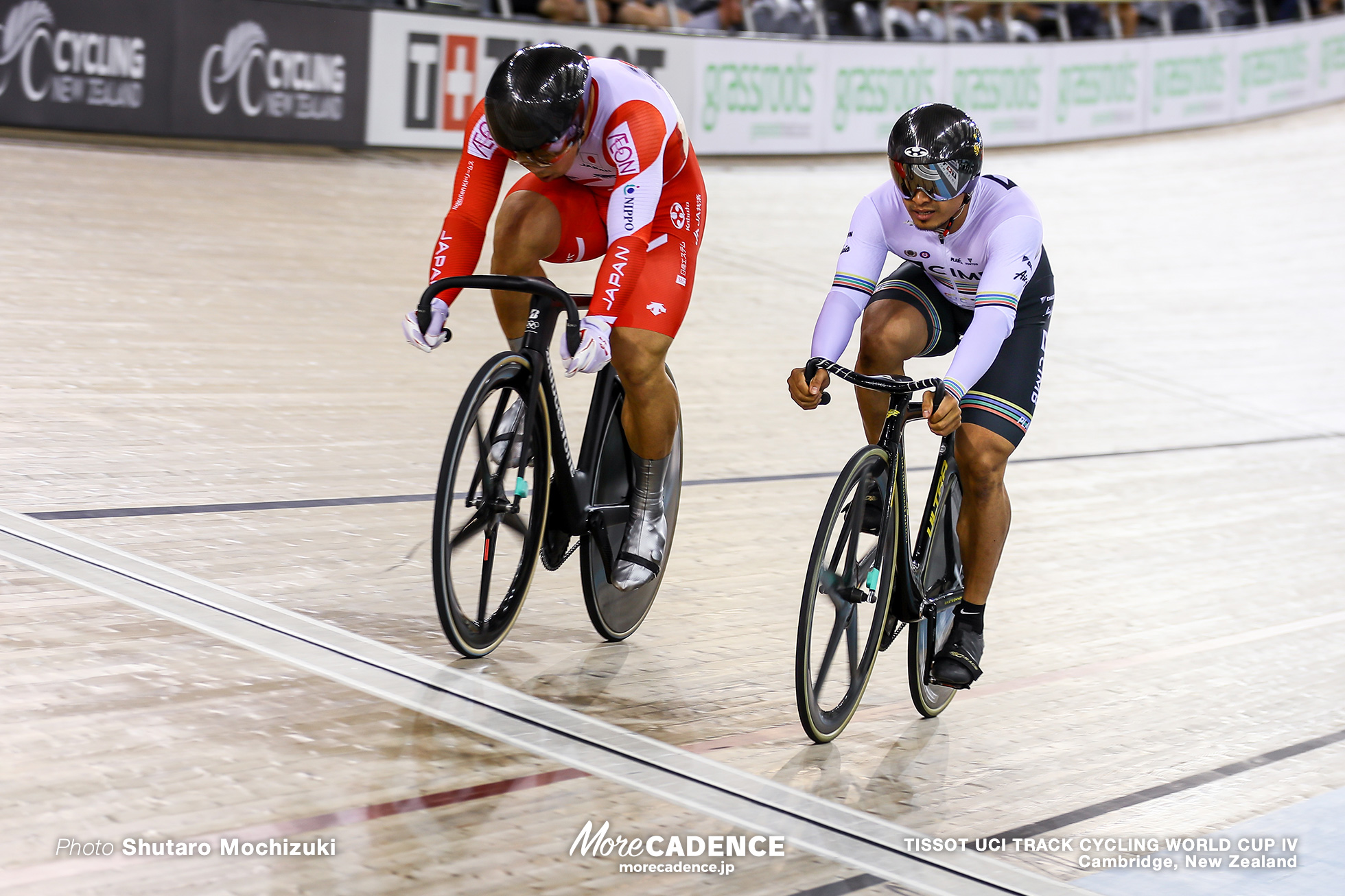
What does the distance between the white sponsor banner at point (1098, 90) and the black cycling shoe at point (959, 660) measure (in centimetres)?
1350

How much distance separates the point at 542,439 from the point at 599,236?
63 centimetres

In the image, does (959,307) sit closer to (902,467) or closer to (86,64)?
(902,467)

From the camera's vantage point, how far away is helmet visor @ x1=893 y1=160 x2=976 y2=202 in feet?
9.16

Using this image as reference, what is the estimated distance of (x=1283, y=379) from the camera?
7770mm

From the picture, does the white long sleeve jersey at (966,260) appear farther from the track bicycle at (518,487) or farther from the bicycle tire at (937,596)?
the track bicycle at (518,487)

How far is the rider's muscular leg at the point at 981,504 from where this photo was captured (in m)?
3.02

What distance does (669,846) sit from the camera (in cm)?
233

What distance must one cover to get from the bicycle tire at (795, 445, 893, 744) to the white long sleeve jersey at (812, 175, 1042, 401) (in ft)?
0.89

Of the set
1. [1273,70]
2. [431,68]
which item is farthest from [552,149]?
[1273,70]

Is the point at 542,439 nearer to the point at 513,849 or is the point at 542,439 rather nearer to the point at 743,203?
the point at 513,849

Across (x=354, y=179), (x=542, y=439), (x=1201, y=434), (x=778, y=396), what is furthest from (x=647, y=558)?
(x=354, y=179)

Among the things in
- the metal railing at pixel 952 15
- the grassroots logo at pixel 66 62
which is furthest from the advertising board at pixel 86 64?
the metal railing at pixel 952 15

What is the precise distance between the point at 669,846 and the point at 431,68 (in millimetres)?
8997

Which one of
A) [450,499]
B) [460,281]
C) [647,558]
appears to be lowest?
[647,558]
